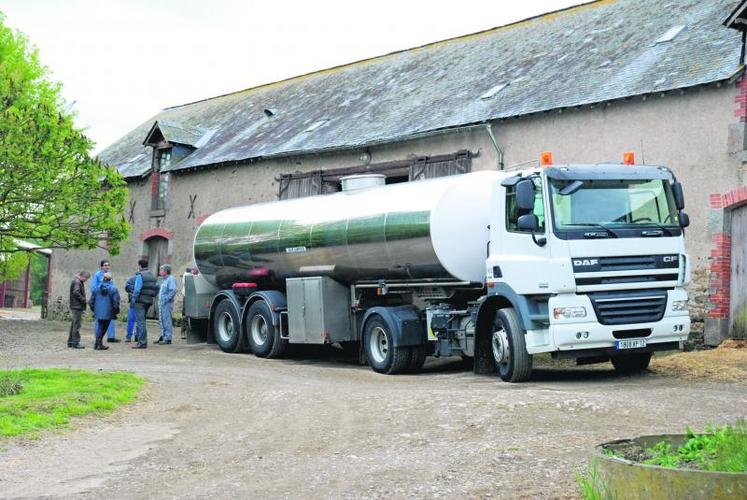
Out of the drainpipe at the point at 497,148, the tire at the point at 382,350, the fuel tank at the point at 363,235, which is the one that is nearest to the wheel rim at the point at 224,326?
the fuel tank at the point at 363,235

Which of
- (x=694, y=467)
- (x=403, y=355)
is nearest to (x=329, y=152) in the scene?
(x=403, y=355)

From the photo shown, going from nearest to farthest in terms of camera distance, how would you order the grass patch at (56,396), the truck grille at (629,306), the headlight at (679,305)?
1. the grass patch at (56,396)
2. the truck grille at (629,306)
3. the headlight at (679,305)

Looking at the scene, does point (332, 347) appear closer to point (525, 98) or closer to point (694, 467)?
point (525, 98)

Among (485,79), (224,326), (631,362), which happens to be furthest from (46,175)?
(631,362)

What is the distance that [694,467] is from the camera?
4.98 meters

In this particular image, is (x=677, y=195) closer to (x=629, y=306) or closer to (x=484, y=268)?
(x=629, y=306)

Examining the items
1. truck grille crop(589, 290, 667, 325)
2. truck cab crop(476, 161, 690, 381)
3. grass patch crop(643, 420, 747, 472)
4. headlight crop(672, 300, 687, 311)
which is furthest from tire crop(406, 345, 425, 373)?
grass patch crop(643, 420, 747, 472)

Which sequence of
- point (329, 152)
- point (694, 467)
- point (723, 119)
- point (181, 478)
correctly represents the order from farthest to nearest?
point (329, 152) < point (723, 119) < point (181, 478) < point (694, 467)

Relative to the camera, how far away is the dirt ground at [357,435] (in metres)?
6.59

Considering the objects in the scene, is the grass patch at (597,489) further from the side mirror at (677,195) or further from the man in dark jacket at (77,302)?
the man in dark jacket at (77,302)

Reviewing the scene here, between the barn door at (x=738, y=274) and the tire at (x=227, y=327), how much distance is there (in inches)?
362

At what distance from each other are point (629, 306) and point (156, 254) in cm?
2037

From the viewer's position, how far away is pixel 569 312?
11.0 meters

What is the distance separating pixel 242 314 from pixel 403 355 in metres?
5.24
